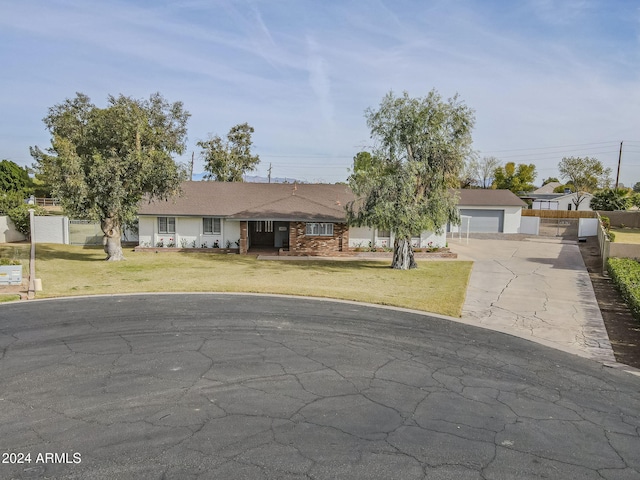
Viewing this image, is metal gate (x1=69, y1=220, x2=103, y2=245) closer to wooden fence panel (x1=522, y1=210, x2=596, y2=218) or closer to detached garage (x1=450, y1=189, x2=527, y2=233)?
detached garage (x1=450, y1=189, x2=527, y2=233)

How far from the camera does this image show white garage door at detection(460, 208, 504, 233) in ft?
143

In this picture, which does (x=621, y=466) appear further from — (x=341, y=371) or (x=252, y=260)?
(x=252, y=260)

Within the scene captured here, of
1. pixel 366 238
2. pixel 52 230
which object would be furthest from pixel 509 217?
pixel 52 230

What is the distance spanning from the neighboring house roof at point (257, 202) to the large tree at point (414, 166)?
687cm

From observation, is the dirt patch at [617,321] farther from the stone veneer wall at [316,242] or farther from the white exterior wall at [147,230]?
the white exterior wall at [147,230]

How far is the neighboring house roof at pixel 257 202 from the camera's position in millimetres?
28984

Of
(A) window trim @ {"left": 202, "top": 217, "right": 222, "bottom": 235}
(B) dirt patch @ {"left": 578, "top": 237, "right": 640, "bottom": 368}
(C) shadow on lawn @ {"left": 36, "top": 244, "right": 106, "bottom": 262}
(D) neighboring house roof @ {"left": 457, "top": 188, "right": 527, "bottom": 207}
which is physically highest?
(D) neighboring house roof @ {"left": 457, "top": 188, "right": 527, "bottom": 207}

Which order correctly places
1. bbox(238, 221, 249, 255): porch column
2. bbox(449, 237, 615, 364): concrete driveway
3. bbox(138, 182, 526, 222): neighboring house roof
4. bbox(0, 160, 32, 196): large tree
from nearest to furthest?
1. bbox(449, 237, 615, 364): concrete driveway
2. bbox(138, 182, 526, 222): neighboring house roof
3. bbox(238, 221, 249, 255): porch column
4. bbox(0, 160, 32, 196): large tree

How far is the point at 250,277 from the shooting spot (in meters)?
19.9

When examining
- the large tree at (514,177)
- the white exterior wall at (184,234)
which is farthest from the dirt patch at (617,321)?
the large tree at (514,177)

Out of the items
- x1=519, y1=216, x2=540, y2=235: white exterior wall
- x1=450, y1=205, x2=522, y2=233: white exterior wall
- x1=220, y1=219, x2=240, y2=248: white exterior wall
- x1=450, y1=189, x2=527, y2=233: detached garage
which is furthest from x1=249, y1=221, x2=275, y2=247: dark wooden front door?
x1=519, y1=216, x2=540, y2=235: white exterior wall

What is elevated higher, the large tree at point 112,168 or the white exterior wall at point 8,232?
the large tree at point 112,168

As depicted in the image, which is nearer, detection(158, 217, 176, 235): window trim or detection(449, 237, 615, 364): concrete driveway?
detection(449, 237, 615, 364): concrete driveway

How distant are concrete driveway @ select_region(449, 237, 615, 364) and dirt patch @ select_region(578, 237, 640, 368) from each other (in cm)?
21
